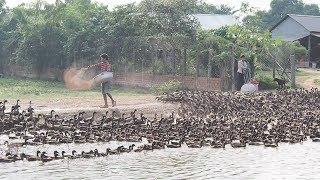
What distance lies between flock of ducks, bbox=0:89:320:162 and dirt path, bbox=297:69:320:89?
9653 millimetres

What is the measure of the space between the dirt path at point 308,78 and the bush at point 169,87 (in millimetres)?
7160

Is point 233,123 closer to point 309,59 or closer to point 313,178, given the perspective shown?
point 313,178

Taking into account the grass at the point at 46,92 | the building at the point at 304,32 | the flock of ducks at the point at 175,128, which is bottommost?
the flock of ducks at the point at 175,128

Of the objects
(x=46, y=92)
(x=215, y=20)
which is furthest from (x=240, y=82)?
(x=215, y=20)

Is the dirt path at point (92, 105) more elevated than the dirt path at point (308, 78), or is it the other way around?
the dirt path at point (308, 78)

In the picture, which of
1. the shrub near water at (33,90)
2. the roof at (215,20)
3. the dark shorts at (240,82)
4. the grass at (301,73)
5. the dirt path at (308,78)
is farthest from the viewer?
the roof at (215,20)

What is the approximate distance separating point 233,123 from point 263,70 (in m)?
16.8

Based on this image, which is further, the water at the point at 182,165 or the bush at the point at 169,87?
the bush at the point at 169,87

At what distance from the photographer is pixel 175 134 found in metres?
17.9

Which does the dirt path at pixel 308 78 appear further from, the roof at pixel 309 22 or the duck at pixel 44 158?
the duck at pixel 44 158

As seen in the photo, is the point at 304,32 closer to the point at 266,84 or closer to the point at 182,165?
the point at 266,84

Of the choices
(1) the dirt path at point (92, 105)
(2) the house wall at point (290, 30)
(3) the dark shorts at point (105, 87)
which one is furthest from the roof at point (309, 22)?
(3) the dark shorts at point (105, 87)

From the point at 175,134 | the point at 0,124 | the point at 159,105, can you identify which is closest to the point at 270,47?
the point at 159,105

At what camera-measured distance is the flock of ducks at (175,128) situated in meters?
16.8
